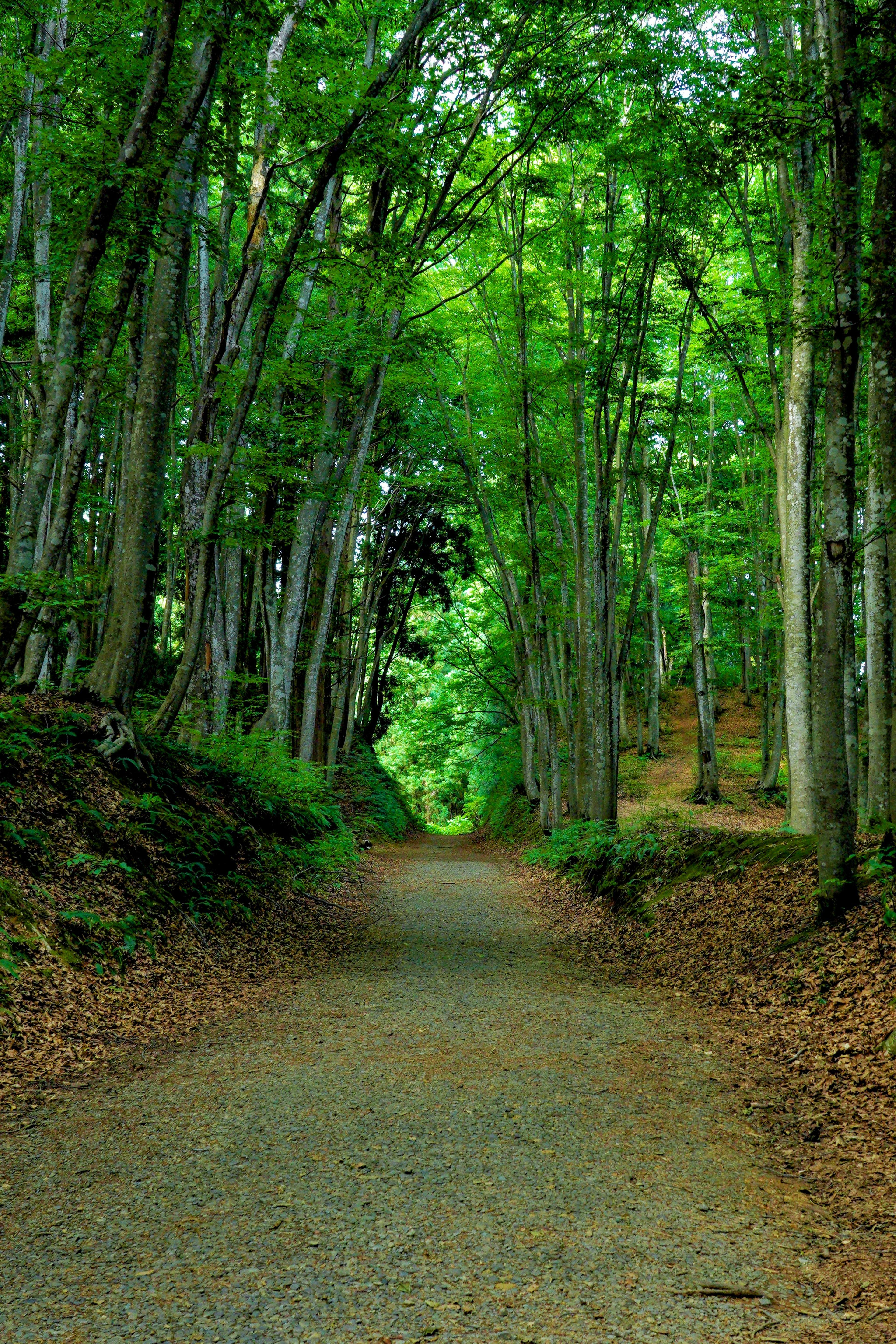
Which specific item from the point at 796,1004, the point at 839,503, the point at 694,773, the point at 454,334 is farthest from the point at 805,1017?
the point at 694,773

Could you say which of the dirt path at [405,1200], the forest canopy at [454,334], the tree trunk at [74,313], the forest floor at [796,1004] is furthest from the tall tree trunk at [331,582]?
the dirt path at [405,1200]

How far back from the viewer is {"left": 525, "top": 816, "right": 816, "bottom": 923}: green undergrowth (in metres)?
8.03

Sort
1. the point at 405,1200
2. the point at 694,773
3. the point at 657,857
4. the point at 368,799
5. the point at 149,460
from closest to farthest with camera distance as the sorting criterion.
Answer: the point at 405,1200 → the point at 149,460 → the point at 657,857 → the point at 368,799 → the point at 694,773

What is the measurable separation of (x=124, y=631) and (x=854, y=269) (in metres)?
6.76

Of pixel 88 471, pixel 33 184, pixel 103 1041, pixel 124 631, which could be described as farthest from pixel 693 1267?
pixel 88 471

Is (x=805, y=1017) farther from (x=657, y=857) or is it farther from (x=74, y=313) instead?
(x=74, y=313)

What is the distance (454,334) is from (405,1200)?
614 inches

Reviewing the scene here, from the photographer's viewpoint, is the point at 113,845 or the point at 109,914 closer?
the point at 109,914

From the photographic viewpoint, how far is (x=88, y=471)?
18.7 meters

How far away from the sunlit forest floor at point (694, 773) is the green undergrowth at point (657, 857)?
1.72m

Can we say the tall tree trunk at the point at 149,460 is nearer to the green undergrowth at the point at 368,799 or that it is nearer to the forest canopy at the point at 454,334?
the forest canopy at the point at 454,334

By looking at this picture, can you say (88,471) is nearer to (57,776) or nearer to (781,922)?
(57,776)

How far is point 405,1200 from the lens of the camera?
9.78 ft

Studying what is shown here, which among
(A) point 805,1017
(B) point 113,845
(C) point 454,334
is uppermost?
(C) point 454,334
